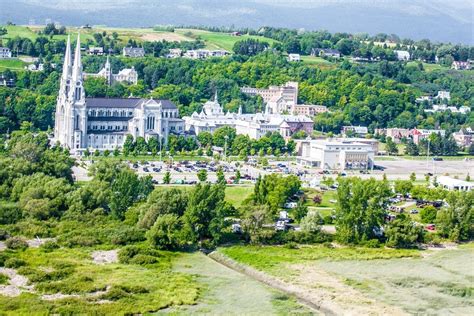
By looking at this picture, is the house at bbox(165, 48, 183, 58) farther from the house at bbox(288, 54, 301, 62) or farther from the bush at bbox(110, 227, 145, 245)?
the bush at bbox(110, 227, 145, 245)

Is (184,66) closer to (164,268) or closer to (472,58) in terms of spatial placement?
(472,58)

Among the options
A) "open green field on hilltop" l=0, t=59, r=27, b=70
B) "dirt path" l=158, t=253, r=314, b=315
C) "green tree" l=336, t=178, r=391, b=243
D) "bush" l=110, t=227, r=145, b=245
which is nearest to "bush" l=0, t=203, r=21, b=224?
"bush" l=110, t=227, r=145, b=245

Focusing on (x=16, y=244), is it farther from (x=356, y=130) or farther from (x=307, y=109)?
(x=307, y=109)

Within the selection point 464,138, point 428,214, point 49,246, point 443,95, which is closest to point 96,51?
point 443,95

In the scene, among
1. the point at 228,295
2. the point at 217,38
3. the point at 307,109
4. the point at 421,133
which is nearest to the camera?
the point at 228,295

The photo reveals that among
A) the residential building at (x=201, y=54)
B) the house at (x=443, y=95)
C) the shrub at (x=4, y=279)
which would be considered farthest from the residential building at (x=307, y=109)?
the shrub at (x=4, y=279)

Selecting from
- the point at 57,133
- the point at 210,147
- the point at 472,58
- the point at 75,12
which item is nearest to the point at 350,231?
the point at 210,147
